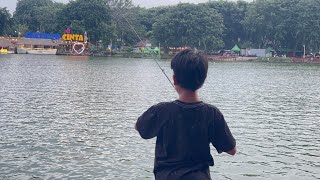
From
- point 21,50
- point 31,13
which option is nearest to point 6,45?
point 21,50

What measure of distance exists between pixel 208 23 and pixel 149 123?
10503 centimetres

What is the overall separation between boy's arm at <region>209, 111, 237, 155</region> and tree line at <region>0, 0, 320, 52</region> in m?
98.4

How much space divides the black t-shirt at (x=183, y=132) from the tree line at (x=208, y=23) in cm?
9843

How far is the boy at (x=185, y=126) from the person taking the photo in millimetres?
4270

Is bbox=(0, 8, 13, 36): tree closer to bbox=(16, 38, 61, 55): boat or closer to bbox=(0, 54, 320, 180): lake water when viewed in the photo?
bbox=(16, 38, 61, 55): boat

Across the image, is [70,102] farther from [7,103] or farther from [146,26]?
[146,26]

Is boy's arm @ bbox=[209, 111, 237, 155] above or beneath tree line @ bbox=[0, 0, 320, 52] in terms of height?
beneath

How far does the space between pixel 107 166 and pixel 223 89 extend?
24.8 metres

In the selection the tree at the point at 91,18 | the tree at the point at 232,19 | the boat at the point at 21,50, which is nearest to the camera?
the tree at the point at 91,18

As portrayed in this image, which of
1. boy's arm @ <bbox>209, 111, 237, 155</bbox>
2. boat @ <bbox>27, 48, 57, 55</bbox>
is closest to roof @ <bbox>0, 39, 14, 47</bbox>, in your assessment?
boat @ <bbox>27, 48, 57, 55</bbox>

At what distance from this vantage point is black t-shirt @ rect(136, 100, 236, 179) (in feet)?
14.1

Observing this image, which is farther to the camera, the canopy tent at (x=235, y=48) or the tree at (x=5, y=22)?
the tree at (x=5, y=22)

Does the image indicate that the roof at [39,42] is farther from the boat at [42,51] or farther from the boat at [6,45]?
the boat at [6,45]

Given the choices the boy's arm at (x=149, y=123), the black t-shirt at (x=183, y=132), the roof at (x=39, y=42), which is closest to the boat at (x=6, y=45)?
the roof at (x=39, y=42)
